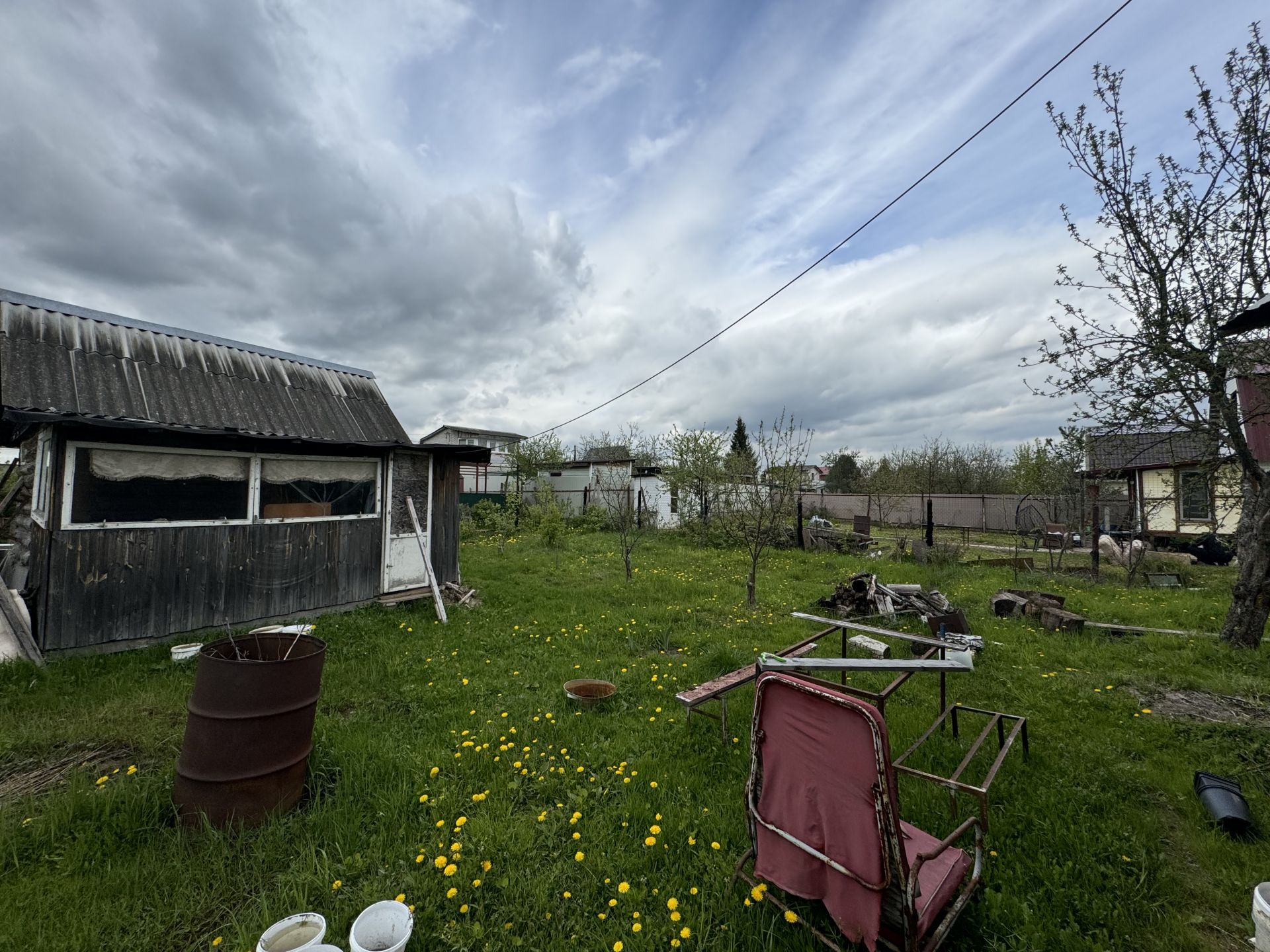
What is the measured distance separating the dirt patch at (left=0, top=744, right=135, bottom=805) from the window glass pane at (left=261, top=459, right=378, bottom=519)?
3.36 m

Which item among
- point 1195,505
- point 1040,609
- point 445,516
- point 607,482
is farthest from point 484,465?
point 1195,505

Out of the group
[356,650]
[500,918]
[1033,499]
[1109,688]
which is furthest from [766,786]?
[1033,499]

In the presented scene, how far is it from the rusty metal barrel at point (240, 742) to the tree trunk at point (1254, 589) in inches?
362

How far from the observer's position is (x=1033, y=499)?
19.0 m

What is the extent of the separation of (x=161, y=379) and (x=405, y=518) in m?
3.58

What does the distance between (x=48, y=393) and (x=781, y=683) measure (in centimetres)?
835

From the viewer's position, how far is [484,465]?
20750 mm

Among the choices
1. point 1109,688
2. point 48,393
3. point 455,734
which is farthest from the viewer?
point 48,393

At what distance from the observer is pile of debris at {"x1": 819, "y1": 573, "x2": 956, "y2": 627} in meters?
7.18

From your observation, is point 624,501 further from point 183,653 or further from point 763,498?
point 183,653

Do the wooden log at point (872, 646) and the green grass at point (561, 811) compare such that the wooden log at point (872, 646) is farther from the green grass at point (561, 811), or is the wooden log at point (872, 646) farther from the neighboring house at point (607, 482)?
the neighboring house at point (607, 482)

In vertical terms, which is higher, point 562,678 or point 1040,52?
point 1040,52

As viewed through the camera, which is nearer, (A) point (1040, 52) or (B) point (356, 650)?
(A) point (1040, 52)

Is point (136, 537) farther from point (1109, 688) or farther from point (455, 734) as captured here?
point (1109, 688)
